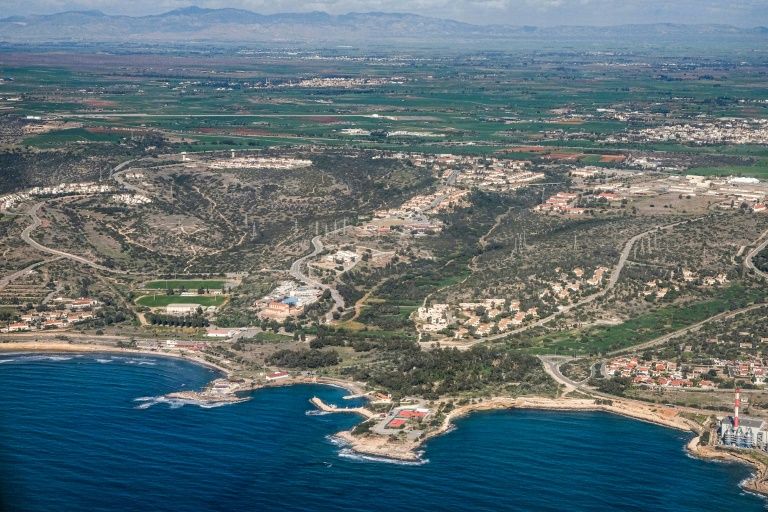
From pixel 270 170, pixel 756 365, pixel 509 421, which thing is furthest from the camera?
pixel 270 170

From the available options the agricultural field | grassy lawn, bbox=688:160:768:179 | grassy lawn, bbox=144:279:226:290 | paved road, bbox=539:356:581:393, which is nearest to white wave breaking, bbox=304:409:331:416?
the agricultural field

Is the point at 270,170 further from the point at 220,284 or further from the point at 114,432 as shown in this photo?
the point at 114,432

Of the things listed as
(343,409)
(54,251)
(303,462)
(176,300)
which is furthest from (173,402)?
(54,251)

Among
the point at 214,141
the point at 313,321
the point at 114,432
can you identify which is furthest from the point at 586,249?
the point at 214,141

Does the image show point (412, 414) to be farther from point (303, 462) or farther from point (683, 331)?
point (683, 331)

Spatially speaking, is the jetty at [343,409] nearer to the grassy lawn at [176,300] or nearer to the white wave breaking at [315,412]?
the white wave breaking at [315,412]

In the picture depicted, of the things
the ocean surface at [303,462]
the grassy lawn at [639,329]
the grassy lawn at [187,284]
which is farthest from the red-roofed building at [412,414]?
the grassy lawn at [187,284]
